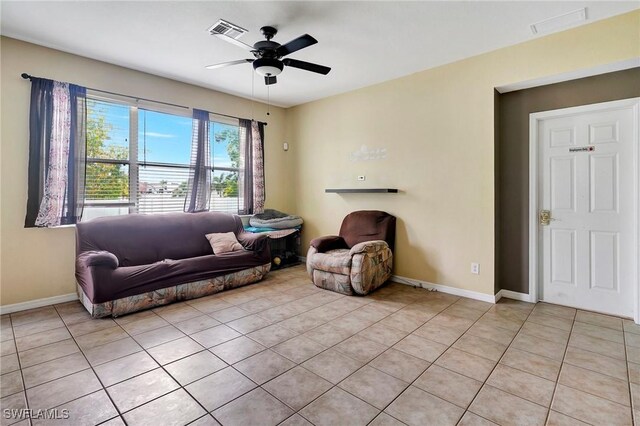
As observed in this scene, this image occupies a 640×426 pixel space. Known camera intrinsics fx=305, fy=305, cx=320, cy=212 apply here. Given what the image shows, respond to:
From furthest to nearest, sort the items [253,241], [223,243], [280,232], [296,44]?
1. [280,232]
2. [253,241]
3. [223,243]
4. [296,44]

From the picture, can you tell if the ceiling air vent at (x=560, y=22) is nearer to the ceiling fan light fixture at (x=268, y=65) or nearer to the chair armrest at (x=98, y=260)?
the ceiling fan light fixture at (x=268, y=65)

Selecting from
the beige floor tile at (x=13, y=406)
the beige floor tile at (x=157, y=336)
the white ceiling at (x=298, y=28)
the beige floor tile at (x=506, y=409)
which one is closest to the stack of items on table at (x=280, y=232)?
the beige floor tile at (x=157, y=336)

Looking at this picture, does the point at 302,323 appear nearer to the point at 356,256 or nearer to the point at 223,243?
Answer: the point at 356,256

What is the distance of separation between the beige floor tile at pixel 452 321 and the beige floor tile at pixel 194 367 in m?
2.01

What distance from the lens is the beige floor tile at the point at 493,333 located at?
262 centimetres

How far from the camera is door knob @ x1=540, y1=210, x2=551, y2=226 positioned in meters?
3.43

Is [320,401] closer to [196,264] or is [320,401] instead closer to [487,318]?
[487,318]

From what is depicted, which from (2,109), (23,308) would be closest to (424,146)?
(2,109)

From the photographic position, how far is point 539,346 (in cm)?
251

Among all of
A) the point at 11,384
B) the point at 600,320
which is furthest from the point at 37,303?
the point at 600,320

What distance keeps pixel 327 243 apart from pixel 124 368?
2.70m

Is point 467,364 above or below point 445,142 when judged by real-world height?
below

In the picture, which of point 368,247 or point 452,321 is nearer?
point 452,321

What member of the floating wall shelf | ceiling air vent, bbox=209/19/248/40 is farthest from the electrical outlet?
ceiling air vent, bbox=209/19/248/40
